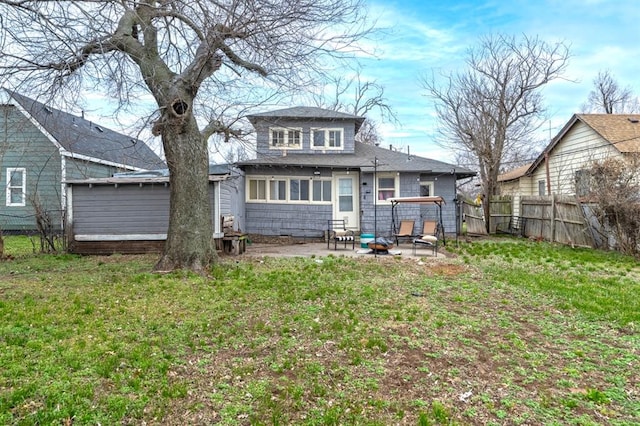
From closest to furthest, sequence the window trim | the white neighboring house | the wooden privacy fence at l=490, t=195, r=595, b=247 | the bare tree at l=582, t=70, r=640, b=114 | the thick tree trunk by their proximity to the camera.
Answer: the thick tree trunk < the wooden privacy fence at l=490, t=195, r=595, b=247 < the white neighboring house < the window trim < the bare tree at l=582, t=70, r=640, b=114

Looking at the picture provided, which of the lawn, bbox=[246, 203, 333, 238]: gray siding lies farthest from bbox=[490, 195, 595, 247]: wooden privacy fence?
bbox=[246, 203, 333, 238]: gray siding

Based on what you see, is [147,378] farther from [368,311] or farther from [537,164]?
[537,164]

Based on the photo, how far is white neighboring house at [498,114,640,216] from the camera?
13.6 m

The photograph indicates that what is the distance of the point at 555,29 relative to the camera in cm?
1748

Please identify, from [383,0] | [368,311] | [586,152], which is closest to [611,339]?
[368,311]

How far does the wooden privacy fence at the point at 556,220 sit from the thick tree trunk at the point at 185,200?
10907mm

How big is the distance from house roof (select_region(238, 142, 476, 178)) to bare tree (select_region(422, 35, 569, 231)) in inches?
189

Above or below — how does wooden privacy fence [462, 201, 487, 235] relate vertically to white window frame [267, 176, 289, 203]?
below

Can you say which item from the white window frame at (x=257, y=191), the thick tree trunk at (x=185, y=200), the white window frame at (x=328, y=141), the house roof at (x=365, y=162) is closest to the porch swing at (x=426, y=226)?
the house roof at (x=365, y=162)

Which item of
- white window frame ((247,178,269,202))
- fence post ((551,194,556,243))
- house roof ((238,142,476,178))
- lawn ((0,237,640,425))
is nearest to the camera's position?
lawn ((0,237,640,425))

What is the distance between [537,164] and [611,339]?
644 inches

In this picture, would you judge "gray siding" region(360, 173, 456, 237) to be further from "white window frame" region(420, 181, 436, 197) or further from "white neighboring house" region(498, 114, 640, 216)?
"white neighboring house" region(498, 114, 640, 216)

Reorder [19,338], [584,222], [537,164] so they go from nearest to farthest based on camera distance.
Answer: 1. [19,338]
2. [584,222]
3. [537,164]

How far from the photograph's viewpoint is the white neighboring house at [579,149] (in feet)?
44.8
